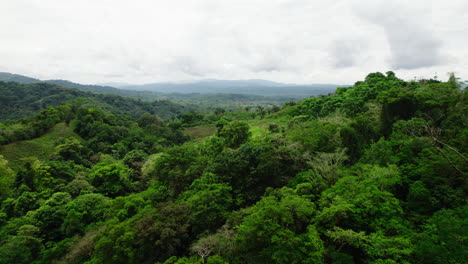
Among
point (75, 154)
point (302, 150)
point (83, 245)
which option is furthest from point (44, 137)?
point (302, 150)

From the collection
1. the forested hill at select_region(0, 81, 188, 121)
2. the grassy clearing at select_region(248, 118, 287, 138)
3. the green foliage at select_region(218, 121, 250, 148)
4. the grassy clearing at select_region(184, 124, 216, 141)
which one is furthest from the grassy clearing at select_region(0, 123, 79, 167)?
the forested hill at select_region(0, 81, 188, 121)

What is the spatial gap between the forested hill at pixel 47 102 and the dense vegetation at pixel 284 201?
94928 mm

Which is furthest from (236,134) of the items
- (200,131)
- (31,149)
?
(200,131)

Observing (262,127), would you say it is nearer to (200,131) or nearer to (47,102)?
(200,131)

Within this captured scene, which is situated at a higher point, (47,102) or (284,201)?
(284,201)

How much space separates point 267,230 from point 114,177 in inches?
1054

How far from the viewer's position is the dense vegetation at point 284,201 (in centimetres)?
999

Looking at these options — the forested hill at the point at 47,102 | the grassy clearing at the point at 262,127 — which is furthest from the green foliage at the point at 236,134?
the forested hill at the point at 47,102

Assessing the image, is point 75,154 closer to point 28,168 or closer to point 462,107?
point 28,168

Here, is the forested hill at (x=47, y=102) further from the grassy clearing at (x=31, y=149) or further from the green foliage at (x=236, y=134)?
the green foliage at (x=236, y=134)

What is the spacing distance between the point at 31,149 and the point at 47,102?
306 ft

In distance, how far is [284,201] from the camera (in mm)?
11617

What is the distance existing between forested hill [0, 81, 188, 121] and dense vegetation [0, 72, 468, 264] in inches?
3737

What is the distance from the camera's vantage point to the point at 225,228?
12844mm
